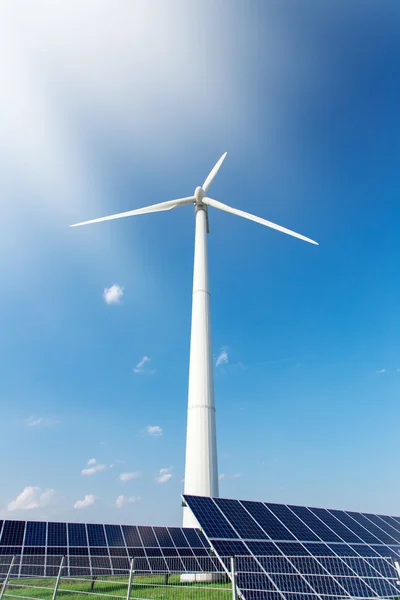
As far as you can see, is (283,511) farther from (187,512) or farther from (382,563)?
(187,512)

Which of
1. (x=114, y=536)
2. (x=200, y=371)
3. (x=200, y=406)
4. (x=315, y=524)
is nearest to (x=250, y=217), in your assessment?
(x=200, y=371)

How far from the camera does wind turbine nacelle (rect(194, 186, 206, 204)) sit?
1859 inches

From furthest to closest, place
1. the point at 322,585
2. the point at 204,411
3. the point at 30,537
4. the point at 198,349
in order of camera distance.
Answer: the point at 198,349
the point at 204,411
the point at 30,537
the point at 322,585

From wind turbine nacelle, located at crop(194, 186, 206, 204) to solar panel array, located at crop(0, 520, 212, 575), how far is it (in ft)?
115

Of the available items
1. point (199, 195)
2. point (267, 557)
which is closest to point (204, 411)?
point (267, 557)

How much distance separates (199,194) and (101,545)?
1465 inches

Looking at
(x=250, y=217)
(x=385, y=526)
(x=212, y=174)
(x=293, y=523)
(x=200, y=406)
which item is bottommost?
(x=293, y=523)

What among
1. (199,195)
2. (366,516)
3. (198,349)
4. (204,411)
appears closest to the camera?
(366,516)

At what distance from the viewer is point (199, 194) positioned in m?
47.3

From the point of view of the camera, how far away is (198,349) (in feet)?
120

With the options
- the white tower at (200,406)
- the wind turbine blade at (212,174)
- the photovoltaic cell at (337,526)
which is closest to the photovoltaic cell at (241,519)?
the photovoltaic cell at (337,526)

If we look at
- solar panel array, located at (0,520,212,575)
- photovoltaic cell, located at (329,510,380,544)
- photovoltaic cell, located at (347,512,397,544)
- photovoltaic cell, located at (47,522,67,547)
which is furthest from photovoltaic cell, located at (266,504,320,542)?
photovoltaic cell, located at (47,522,67,547)

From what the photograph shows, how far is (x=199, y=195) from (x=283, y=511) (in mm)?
35284

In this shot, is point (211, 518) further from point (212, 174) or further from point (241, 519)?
point (212, 174)
